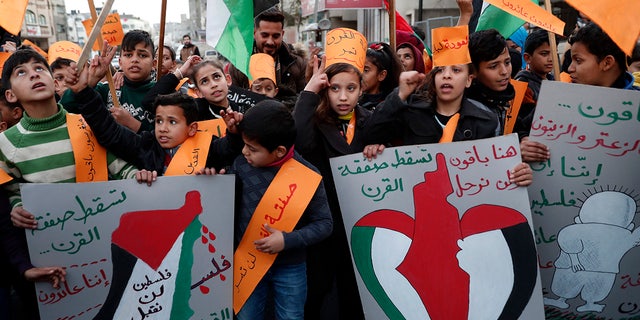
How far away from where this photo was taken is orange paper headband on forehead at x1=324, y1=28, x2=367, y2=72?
8.55ft

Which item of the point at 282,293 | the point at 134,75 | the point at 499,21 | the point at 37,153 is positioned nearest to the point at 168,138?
the point at 37,153

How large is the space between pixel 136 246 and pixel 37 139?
68 cm

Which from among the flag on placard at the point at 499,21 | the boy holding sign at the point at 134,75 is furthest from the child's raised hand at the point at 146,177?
the flag on placard at the point at 499,21

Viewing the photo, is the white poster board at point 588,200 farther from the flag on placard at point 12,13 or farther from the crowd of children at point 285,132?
the flag on placard at point 12,13

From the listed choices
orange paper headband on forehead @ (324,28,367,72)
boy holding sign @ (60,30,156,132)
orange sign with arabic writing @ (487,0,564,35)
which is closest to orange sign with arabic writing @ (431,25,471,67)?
orange sign with arabic writing @ (487,0,564,35)

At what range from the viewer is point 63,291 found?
199 centimetres

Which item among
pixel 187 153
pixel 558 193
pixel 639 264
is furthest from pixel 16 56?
pixel 639 264

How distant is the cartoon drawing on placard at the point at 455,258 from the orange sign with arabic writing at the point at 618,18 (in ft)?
2.62

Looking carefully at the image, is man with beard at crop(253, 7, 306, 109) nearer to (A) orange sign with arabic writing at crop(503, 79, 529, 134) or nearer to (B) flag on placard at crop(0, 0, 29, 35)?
(A) orange sign with arabic writing at crop(503, 79, 529, 134)

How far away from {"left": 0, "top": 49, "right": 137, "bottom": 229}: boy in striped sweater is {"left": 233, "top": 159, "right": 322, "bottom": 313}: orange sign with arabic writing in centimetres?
65

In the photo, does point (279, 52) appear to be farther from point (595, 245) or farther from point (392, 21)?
point (595, 245)

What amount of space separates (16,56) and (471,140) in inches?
85.1

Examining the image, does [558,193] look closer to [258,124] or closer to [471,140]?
[471,140]

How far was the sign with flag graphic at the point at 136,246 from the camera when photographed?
1.97 m
